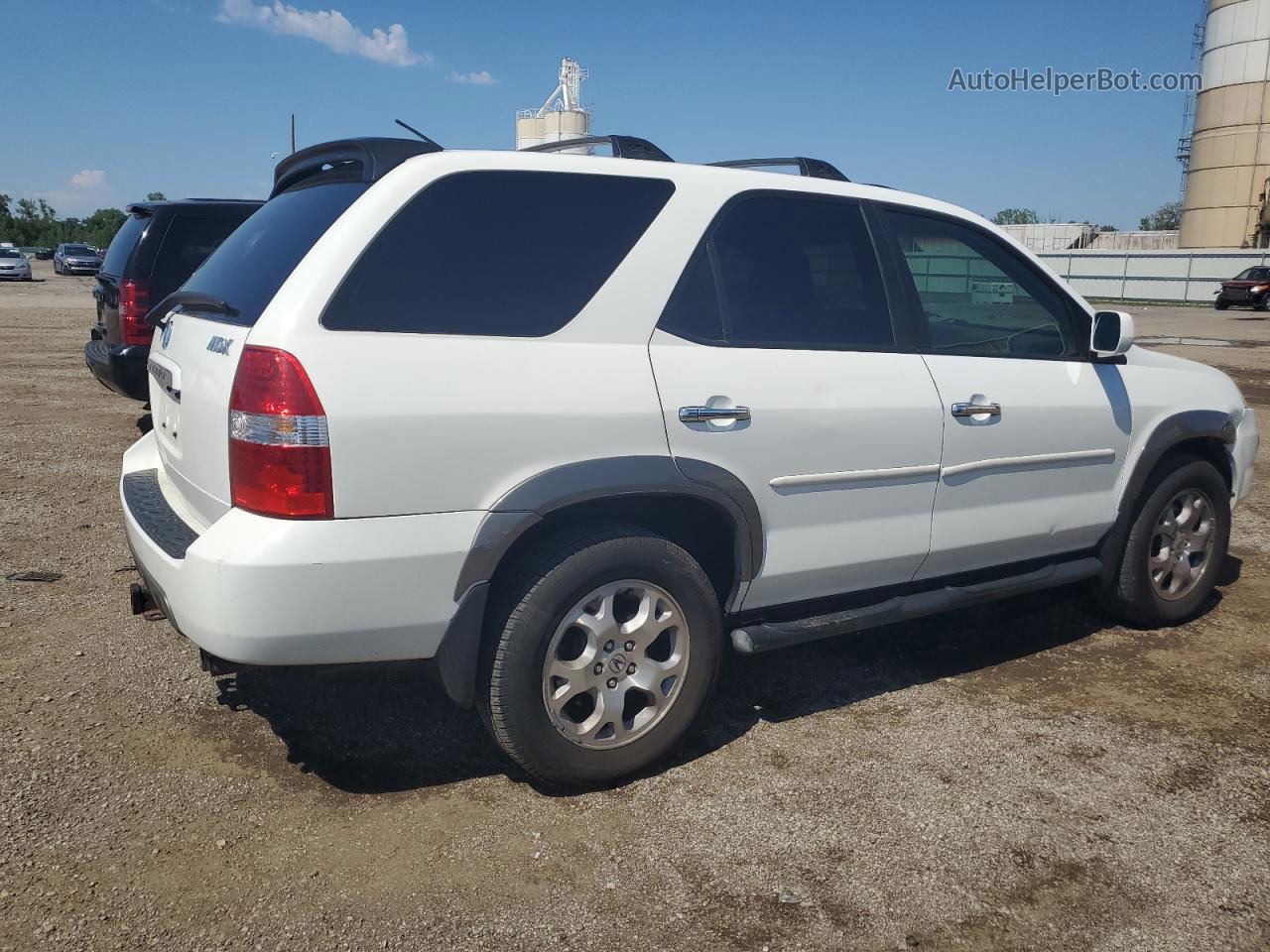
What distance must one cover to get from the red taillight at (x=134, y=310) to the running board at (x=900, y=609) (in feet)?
18.9

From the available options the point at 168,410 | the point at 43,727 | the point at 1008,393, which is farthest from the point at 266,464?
the point at 1008,393

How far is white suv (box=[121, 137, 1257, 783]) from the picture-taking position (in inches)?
105

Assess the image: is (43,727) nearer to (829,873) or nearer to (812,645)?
(829,873)

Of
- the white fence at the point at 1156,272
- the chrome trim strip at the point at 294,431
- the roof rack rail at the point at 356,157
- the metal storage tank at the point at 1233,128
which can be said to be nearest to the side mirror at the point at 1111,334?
the roof rack rail at the point at 356,157

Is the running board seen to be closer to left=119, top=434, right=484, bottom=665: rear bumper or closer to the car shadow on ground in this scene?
the car shadow on ground

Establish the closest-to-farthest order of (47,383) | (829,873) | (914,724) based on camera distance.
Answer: (829,873)
(914,724)
(47,383)

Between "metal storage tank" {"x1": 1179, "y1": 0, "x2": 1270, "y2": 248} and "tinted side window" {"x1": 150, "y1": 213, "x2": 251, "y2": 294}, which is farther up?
"metal storage tank" {"x1": 1179, "y1": 0, "x2": 1270, "y2": 248}

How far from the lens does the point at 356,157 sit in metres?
3.19

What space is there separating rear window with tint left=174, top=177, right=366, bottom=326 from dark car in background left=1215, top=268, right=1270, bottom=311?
119 feet

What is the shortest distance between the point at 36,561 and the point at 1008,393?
469 centimetres

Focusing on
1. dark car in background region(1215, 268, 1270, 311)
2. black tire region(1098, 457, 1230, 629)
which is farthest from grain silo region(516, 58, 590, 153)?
black tire region(1098, 457, 1230, 629)

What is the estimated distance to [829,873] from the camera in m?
2.77

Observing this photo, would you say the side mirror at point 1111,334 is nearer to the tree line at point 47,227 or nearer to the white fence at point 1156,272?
the white fence at point 1156,272

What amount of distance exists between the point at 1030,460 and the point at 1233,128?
60685mm
